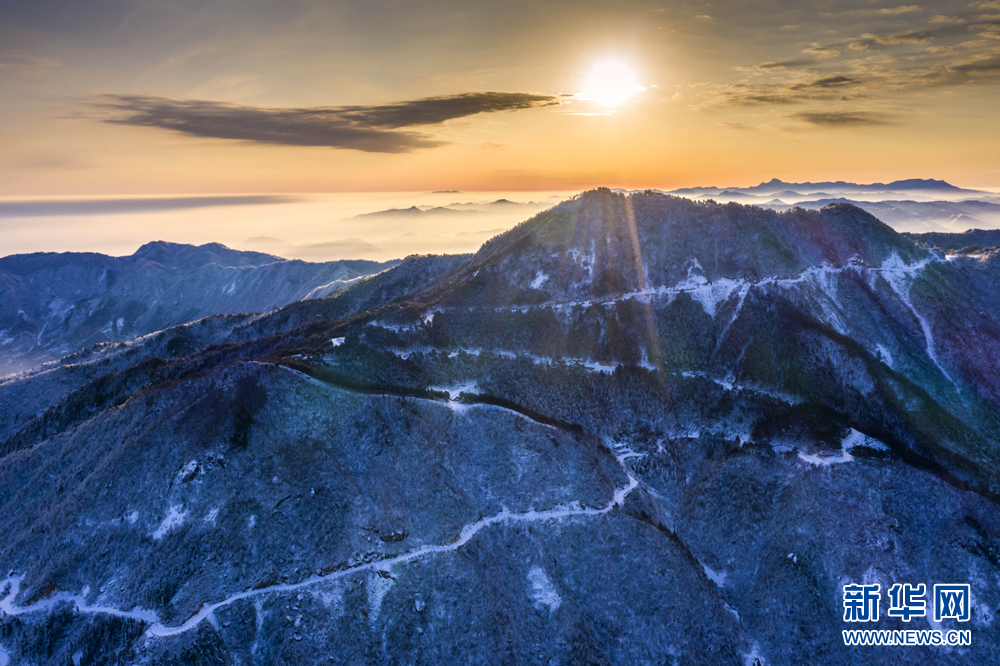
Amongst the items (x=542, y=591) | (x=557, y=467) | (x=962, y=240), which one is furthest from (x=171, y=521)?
(x=962, y=240)

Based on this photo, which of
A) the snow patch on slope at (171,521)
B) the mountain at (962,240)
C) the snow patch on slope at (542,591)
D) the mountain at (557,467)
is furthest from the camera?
the mountain at (962,240)

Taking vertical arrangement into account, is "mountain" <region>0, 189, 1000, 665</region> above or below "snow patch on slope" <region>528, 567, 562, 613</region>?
above

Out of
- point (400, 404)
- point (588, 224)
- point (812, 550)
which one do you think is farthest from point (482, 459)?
point (588, 224)

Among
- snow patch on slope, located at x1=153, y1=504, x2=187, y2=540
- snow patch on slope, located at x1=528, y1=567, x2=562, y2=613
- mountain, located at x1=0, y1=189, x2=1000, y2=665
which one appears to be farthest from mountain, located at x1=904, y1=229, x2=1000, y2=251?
snow patch on slope, located at x1=153, y1=504, x2=187, y2=540

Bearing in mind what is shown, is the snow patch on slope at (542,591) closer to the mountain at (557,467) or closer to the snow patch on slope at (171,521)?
the mountain at (557,467)

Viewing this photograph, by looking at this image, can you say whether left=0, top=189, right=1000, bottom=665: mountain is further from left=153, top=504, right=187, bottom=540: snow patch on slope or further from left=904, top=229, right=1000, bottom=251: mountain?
left=904, top=229, right=1000, bottom=251: mountain

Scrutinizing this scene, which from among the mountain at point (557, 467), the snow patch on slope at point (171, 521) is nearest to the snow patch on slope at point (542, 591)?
the mountain at point (557, 467)

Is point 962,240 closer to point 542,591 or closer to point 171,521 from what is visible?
point 542,591

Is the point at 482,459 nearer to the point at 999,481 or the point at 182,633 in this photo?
the point at 182,633

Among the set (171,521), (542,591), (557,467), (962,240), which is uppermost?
(962,240)
